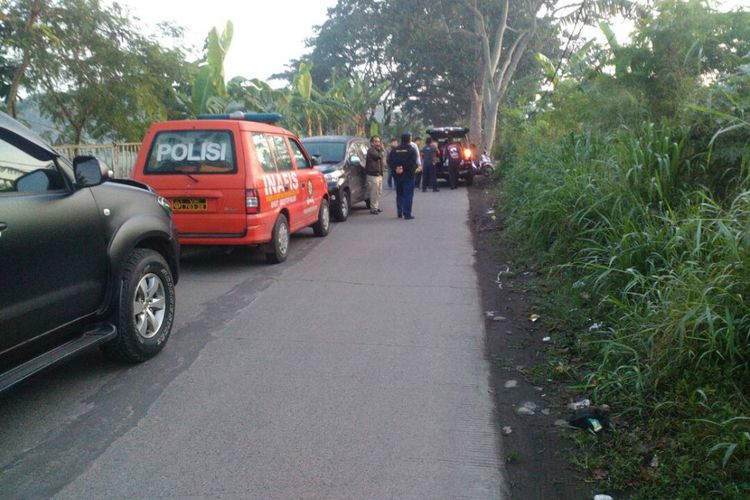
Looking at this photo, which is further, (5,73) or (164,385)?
(5,73)

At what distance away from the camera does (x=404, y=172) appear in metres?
14.7

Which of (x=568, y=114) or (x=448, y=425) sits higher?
(x=568, y=114)

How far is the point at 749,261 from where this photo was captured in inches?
187

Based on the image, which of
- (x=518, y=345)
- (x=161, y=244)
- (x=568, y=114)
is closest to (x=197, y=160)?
(x=161, y=244)

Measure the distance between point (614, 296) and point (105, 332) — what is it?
4.24 metres

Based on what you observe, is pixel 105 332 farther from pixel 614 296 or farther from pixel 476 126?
pixel 476 126

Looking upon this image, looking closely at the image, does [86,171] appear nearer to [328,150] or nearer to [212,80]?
[328,150]

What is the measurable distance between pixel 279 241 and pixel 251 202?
104 cm

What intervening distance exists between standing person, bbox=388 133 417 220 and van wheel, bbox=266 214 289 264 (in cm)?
497

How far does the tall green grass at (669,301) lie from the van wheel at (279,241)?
3546mm

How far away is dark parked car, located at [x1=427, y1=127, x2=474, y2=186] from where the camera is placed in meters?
23.3

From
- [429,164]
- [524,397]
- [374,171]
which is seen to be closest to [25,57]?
[374,171]

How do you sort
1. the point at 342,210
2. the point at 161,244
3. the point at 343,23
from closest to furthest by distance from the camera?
the point at 161,244 → the point at 342,210 → the point at 343,23

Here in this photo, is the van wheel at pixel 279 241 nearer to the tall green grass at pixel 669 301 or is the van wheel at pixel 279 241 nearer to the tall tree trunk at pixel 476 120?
the tall green grass at pixel 669 301
